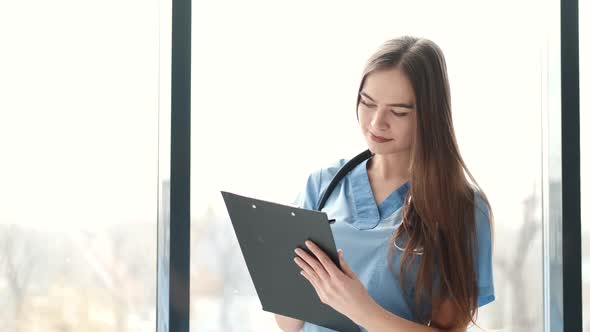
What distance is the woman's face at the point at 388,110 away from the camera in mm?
1371

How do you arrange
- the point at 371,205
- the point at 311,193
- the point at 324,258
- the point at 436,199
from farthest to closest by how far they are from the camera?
1. the point at 311,193
2. the point at 371,205
3. the point at 436,199
4. the point at 324,258

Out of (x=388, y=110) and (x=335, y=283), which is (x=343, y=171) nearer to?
(x=388, y=110)

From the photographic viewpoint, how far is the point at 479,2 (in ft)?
6.76

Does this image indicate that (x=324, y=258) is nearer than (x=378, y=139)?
Yes

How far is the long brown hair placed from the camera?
4.39ft

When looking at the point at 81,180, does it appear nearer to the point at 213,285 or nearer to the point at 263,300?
the point at 213,285

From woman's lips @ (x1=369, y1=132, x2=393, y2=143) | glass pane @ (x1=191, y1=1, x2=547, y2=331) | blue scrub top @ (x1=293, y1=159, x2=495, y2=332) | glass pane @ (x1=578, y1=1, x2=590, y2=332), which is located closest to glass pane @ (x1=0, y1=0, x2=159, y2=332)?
glass pane @ (x1=191, y1=1, x2=547, y2=331)

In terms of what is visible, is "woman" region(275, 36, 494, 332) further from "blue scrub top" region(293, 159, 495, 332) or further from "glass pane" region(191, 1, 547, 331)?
"glass pane" region(191, 1, 547, 331)

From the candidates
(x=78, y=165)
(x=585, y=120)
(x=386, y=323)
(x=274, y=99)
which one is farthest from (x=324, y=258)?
(x=585, y=120)

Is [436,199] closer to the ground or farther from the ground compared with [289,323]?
farther from the ground

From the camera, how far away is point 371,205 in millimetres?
1461

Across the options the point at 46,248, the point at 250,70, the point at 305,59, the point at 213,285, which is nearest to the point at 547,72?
the point at 305,59

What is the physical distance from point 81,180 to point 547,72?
138cm

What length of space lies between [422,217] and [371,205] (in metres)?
0.14
